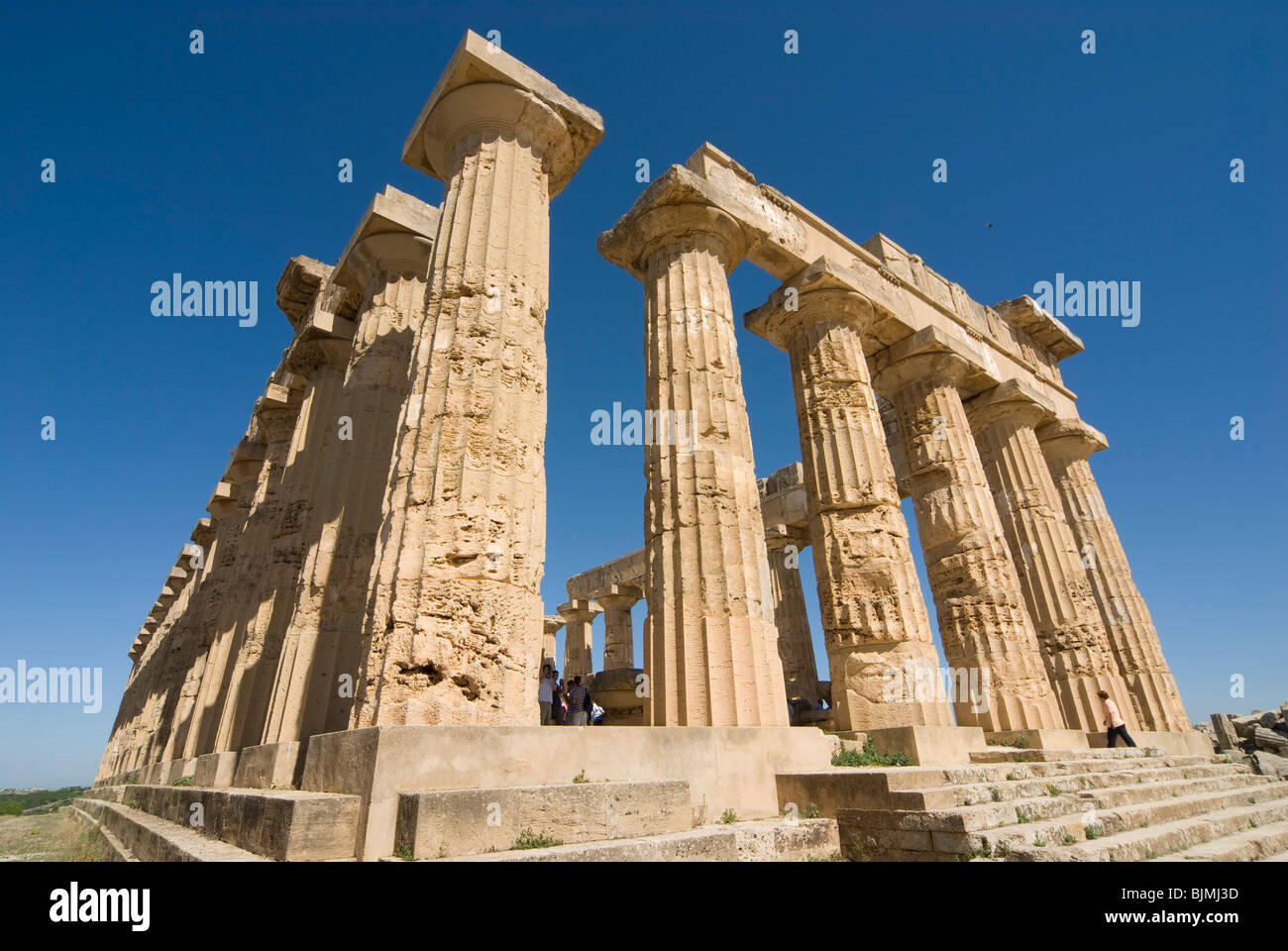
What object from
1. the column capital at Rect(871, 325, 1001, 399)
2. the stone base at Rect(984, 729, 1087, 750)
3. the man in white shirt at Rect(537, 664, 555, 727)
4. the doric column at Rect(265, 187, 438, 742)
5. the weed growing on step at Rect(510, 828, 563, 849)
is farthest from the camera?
the column capital at Rect(871, 325, 1001, 399)

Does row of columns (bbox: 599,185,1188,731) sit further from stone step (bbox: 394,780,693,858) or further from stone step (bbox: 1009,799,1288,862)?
stone step (bbox: 1009,799,1288,862)

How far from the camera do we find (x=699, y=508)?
809 centimetres

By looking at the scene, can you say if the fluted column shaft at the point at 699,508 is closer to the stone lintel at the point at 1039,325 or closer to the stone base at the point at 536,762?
the stone base at the point at 536,762

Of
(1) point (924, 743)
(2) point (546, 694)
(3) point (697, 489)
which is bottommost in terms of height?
(1) point (924, 743)

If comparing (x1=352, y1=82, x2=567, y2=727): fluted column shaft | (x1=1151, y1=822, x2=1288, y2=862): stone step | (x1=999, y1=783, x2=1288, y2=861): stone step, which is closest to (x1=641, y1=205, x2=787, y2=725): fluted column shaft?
(x1=352, y1=82, x2=567, y2=727): fluted column shaft

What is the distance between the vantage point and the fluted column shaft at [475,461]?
475 centimetres

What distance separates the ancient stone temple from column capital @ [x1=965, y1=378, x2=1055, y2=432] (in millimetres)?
106

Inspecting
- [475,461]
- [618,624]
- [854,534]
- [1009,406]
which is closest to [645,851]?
[475,461]

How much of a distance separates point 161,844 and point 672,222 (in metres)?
9.61

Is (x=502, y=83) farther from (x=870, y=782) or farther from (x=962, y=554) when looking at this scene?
(x=962, y=554)

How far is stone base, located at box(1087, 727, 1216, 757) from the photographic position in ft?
39.8

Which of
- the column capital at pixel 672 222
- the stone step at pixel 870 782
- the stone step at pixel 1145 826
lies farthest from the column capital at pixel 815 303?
the stone step at pixel 1145 826

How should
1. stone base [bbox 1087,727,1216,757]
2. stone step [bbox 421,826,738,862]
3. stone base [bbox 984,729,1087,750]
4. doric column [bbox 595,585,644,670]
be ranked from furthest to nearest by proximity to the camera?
doric column [bbox 595,585,644,670] < stone base [bbox 1087,727,1216,757] < stone base [bbox 984,729,1087,750] < stone step [bbox 421,826,738,862]
